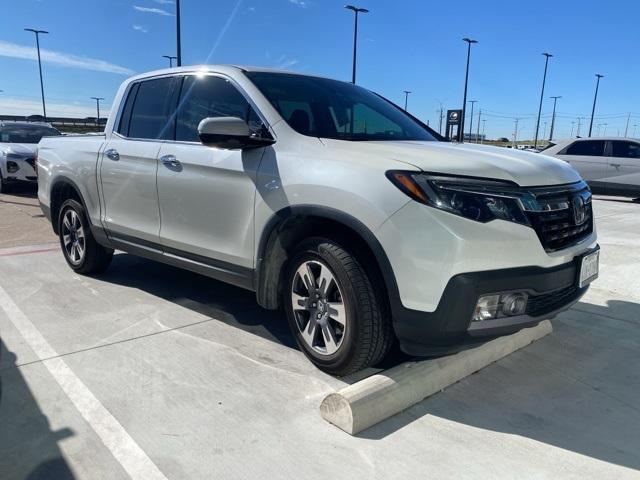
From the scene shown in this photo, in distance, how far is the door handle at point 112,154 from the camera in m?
4.50

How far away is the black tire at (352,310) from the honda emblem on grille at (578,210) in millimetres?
1196

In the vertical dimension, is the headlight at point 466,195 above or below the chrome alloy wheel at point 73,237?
above

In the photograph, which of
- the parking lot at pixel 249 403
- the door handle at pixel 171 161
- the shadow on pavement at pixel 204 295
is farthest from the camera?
the shadow on pavement at pixel 204 295

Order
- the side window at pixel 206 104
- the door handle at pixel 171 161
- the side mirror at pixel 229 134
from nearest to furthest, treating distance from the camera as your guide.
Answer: the side mirror at pixel 229 134
the side window at pixel 206 104
the door handle at pixel 171 161

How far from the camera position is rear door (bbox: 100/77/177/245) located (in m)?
4.16

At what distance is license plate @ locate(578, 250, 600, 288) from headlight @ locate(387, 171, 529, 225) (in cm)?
62

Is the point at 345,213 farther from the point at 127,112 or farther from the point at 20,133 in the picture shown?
the point at 20,133

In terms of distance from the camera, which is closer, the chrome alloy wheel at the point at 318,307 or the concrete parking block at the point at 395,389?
the concrete parking block at the point at 395,389

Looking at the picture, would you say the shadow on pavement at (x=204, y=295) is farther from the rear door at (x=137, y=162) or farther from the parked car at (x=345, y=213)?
the rear door at (x=137, y=162)

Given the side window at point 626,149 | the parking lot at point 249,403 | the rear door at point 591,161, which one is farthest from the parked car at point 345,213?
the side window at point 626,149


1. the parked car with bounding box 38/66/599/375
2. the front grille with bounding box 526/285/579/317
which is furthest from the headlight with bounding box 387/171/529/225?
the front grille with bounding box 526/285/579/317

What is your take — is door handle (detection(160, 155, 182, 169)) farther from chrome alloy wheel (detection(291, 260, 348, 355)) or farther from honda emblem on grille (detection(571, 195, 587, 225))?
honda emblem on grille (detection(571, 195, 587, 225))

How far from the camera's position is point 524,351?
3.67m

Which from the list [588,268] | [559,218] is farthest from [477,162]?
[588,268]
